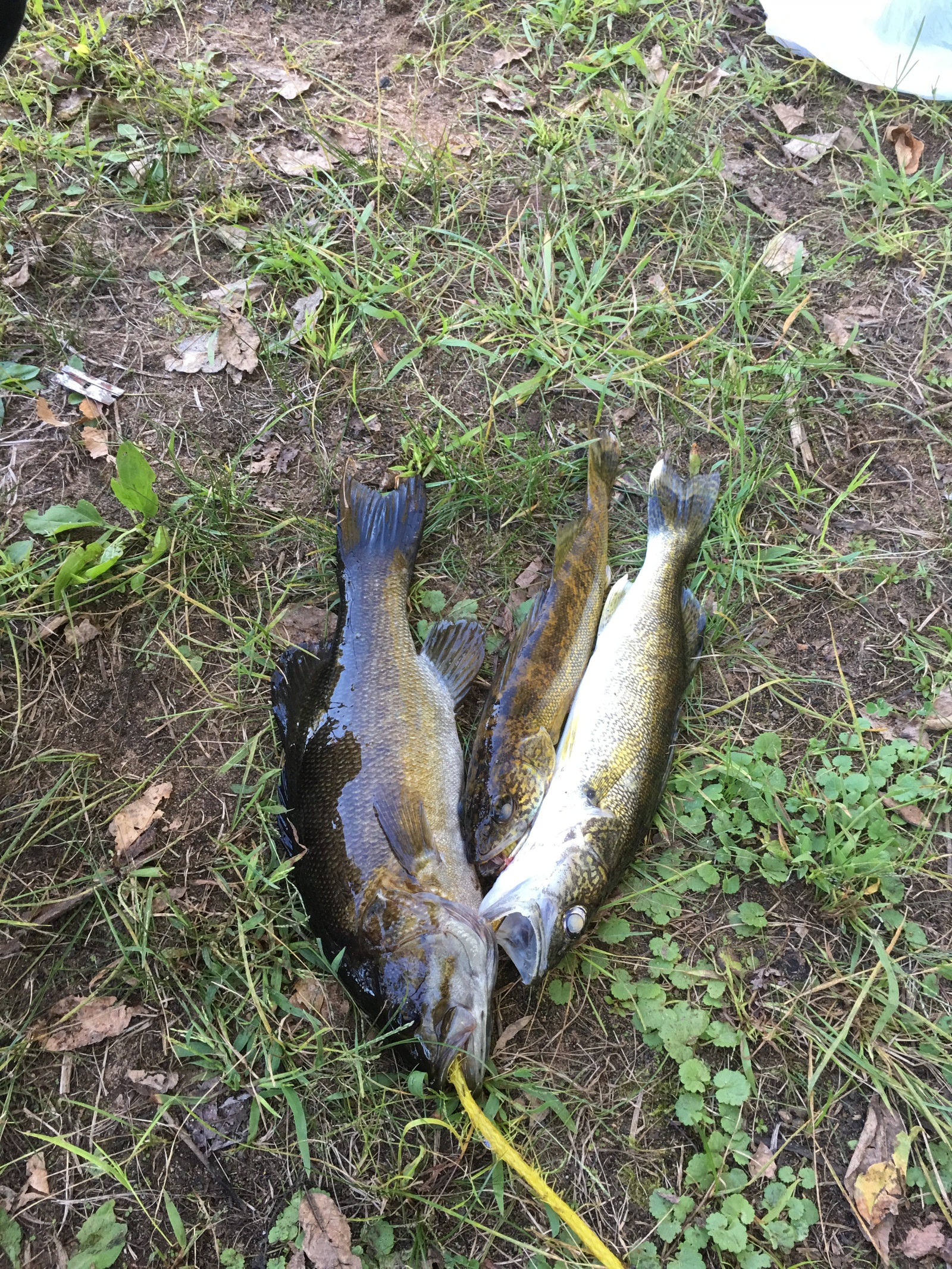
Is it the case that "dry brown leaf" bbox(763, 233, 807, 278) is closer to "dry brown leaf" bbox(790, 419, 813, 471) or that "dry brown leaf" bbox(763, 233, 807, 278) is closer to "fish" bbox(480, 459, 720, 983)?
"dry brown leaf" bbox(790, 419, 813, 471)

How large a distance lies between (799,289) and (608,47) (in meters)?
1.86

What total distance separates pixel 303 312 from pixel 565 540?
1752mm

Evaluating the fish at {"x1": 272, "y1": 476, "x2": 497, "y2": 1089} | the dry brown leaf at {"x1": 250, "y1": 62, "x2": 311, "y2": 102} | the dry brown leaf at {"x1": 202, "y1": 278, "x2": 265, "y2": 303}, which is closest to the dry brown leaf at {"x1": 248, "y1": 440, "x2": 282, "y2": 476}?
the fish at {"x1": 272, "y1": 476, "x2": 497, "y2": 1089}

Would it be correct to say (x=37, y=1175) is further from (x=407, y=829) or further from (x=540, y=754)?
(x=540, y=754)

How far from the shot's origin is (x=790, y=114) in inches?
162

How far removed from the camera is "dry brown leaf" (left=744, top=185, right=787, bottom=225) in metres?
3.89

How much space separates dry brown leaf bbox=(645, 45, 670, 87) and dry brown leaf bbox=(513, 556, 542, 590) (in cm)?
297

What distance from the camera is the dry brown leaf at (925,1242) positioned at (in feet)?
7.81

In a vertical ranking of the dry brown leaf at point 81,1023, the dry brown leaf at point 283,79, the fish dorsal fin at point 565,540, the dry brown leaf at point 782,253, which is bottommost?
the dry brown leaf at point 81,1023

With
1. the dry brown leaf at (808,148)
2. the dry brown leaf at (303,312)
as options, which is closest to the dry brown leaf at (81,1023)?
the dry brown leaf at (303,312)

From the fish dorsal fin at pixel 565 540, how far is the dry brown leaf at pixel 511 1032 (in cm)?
169

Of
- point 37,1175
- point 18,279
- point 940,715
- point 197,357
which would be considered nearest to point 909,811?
point 940,715

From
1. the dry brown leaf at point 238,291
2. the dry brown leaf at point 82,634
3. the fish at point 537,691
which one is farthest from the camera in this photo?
the dry brown leaf at point 238,291

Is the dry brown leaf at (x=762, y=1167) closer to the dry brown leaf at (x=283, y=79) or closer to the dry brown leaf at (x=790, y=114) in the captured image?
the dry brown leaf at (x=790, y=114)
